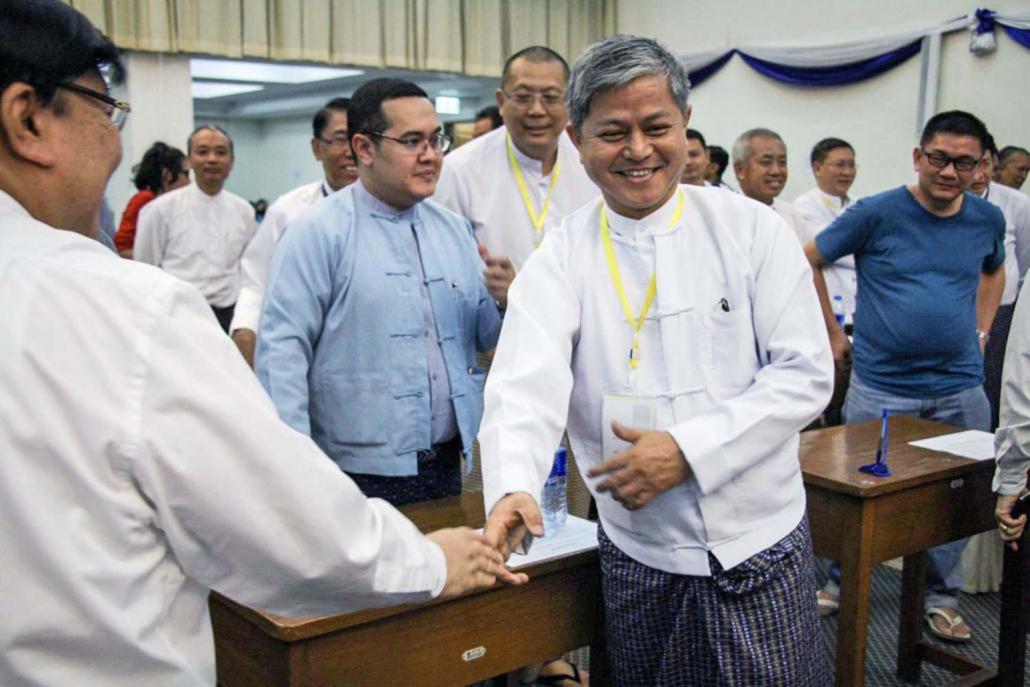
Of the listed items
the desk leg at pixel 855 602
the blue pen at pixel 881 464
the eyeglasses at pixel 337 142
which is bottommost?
the desk leg at pixel 855 602

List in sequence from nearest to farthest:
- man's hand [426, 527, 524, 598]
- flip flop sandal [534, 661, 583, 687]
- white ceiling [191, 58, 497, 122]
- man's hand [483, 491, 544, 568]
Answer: man's hand [426, 527, 524, 598], man's hand [483, 491, 544, 568], flip flop sandal [534, 661, 583, 687], white ceiling [191, 58, 497, 122]

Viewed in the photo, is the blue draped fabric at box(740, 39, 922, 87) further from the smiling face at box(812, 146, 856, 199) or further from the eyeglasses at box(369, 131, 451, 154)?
the eyeglasses at box(369, 131, 451, 154)

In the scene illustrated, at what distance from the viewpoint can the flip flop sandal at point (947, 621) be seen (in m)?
3.46

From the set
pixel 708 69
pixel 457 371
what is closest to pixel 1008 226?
pixel 457 371

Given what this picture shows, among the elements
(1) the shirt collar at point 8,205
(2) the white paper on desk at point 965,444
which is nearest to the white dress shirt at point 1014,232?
(2) the white paper on desk at point 965,444

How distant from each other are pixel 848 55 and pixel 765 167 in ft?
10.4

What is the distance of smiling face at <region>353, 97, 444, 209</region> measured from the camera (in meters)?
2.57

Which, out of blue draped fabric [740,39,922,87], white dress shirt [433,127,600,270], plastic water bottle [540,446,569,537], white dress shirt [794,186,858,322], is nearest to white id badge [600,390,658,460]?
plastic water bottle [540,446,569,537]

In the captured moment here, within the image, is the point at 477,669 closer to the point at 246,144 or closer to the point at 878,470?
the point at 878,470

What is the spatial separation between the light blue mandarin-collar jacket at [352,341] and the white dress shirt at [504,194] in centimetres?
56

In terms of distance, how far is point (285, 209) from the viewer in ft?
12.6

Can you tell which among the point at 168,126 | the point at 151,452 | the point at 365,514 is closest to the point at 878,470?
the point at 365,514

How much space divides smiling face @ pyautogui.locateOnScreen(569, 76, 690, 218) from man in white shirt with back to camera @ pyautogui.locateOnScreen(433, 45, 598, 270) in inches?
47.1

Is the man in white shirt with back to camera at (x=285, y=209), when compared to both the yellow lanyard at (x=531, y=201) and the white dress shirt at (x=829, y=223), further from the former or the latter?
the white dress shirt at (x=829, y=223)
